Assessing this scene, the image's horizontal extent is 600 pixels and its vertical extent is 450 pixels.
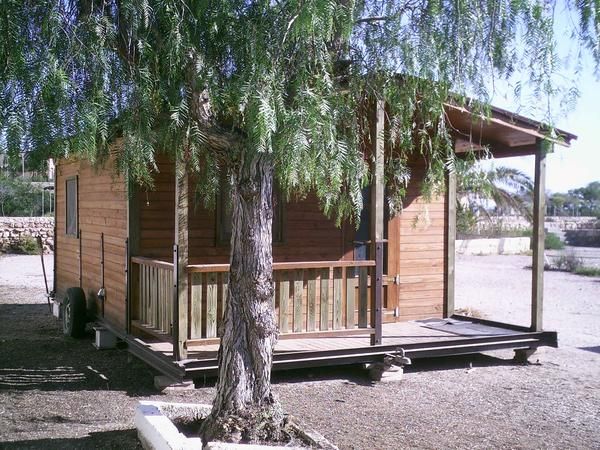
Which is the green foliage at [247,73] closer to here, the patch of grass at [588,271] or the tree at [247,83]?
the tree at [247,83]

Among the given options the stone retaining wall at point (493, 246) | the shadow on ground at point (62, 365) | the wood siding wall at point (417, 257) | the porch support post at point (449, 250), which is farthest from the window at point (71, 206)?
the stone retaining wall at point (493, 246)

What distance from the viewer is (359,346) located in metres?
7.49

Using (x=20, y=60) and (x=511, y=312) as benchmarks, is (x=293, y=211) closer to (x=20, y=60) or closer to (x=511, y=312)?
(x=20, y=60)

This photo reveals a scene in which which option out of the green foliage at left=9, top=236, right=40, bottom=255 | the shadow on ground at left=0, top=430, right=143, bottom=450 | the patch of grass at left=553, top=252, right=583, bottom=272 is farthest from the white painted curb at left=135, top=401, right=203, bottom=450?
the green foliage at left=9, top=236, right=40, bottom=255

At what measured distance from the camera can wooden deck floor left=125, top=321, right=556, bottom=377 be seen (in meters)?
6.89

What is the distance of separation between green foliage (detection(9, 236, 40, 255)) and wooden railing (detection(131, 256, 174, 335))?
19996mm

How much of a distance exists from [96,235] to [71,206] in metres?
1.76

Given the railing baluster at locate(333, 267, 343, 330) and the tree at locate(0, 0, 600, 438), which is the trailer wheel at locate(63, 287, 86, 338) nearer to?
the railing baluster at locate(333, 267, 343, 330)

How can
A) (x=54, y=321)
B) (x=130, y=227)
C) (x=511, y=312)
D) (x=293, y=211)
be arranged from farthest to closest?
(x=511, y=312) < (x=54, y=321) < (x=293, y=211) < (x=130, y=227)

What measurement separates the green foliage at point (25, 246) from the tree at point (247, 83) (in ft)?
76.2

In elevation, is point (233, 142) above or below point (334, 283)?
above

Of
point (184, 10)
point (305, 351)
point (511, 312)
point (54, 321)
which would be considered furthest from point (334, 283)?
point (511, 312)

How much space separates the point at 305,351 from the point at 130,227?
2.56m

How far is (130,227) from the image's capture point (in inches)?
311
